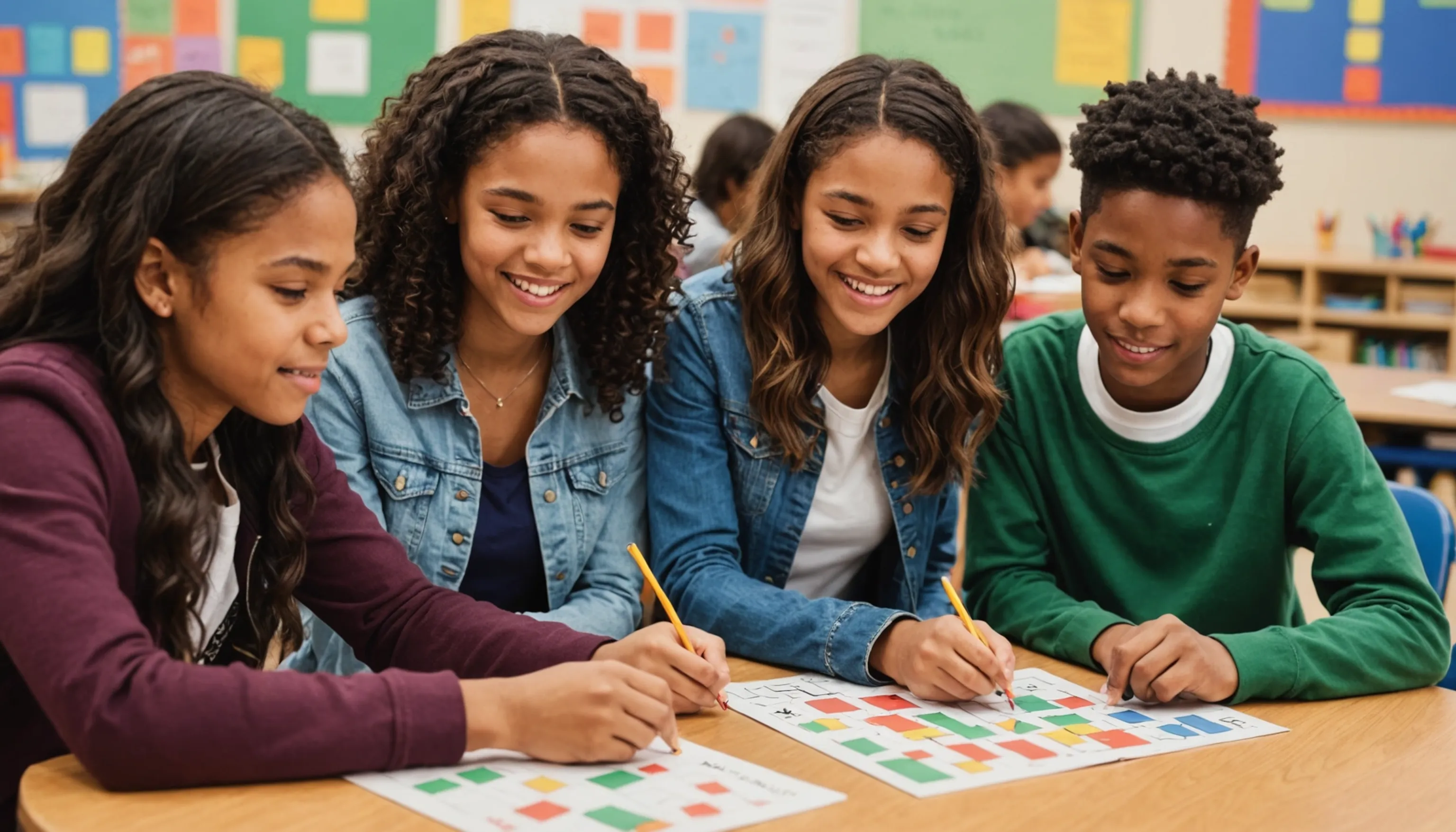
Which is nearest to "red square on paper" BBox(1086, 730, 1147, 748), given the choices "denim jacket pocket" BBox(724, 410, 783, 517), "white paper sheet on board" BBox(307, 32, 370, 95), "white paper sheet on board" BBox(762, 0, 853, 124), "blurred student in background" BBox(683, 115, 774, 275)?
"denim jacket pocket" BBox(724, 410, 783, 517)

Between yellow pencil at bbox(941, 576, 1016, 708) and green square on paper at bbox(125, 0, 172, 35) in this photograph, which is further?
green square on paper at bbox(125, 0, 172, 35)

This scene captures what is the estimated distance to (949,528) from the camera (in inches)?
76.9

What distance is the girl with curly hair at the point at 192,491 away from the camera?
1.03 m

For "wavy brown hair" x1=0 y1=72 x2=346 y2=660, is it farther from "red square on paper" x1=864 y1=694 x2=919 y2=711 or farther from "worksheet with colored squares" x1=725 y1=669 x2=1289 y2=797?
"red square on paper" x1=864 y1=694 x2=919 y2=711

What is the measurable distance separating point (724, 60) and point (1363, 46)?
2.48m

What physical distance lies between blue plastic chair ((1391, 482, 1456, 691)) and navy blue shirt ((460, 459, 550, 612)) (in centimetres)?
112

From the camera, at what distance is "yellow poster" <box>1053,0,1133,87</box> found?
5672 mm

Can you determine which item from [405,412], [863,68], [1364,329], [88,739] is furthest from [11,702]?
[1364,329]

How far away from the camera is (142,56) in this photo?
546cm

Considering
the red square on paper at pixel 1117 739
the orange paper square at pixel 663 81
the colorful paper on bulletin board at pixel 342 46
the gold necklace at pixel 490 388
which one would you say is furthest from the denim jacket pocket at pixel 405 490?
the orange paper square at pixel 663 81

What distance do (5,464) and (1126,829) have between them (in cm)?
88

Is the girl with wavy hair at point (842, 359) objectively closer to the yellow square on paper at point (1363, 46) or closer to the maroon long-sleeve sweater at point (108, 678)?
the maroon long-sleeve sweater at point (108, 678)

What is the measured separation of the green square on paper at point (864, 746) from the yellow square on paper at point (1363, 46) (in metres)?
5.14

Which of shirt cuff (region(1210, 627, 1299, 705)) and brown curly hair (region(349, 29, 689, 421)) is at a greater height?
brown curly hair (region(349, 29, 689, 421))
